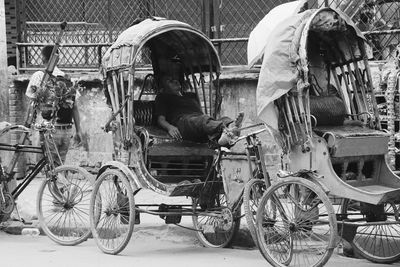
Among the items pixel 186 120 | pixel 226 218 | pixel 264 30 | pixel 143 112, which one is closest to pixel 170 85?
pixel 143 112

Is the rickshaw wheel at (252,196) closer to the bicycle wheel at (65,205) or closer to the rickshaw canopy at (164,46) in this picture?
the rickshaw canopy at (164,46)

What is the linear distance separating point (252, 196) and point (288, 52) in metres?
1.41

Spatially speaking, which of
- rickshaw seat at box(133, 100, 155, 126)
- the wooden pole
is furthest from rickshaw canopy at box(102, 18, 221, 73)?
the wooden pole

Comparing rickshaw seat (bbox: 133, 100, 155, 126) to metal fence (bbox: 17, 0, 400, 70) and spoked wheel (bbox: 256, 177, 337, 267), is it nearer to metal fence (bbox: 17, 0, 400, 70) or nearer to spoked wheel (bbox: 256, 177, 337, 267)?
spoked wheel (bbox: 256, 177, 337, 267)

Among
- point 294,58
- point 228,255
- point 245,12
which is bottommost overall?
point 228,255

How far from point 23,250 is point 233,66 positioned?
5.21 metres

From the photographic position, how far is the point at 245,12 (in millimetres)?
13500

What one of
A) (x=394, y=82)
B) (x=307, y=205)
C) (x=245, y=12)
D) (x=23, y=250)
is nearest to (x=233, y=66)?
(x=245, y=12)

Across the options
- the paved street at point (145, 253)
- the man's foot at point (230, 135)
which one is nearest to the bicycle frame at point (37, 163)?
the paved street at point (145, 253)

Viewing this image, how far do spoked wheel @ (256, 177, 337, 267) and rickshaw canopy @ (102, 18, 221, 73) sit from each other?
2.22 metres

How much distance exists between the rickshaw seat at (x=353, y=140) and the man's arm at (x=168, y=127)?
5.98 ft

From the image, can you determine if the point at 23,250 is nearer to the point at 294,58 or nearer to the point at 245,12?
the point at 294,58

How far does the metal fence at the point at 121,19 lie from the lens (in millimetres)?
13367

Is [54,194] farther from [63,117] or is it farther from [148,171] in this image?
[63,117]
